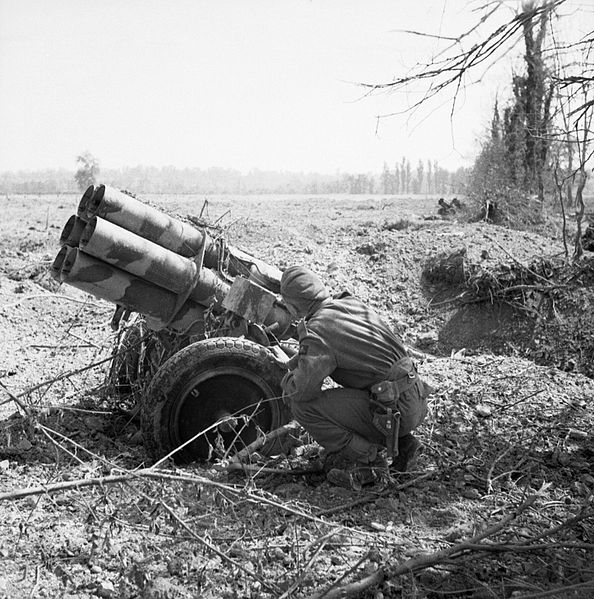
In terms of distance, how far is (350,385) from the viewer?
455 cm

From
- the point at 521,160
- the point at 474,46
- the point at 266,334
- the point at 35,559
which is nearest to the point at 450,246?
the point at 266,334

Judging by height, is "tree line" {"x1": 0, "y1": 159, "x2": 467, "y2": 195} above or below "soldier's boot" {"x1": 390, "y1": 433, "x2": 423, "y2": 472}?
above

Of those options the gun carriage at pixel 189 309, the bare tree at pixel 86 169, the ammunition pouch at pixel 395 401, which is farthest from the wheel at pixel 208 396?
the bare tree at pixel 86 169

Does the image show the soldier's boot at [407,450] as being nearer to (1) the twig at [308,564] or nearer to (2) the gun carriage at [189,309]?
(2) the gun carriage at [189,309]

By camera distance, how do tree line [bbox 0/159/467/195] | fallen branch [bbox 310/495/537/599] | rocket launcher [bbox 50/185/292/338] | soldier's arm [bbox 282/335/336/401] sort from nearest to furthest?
fallen branch [bbox 310/495/537/599], soldier's arm [bbox 282/335/336/401], rocket launcher [bbox 50/185/292/338], tree line [bbox 0/159/467/195]

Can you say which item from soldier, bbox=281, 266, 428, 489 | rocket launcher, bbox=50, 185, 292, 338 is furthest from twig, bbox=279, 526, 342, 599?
rocket launcher, bbox=50, 185, 292, 338

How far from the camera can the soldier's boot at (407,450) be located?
4707mm

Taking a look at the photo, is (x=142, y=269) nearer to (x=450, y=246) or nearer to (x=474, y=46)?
(x=474, y=46)

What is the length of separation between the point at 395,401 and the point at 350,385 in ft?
1.03

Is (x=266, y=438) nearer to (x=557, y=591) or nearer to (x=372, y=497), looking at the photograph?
(x=372, y=497)

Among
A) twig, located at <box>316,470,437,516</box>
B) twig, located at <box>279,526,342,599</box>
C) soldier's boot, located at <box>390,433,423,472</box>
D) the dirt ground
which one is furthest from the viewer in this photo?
soldier's boot, located at <box>390,433,423,472</box>

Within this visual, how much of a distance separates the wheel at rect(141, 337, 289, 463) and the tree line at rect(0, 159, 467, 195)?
75.2 feet

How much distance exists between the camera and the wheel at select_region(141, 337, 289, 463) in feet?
15.5

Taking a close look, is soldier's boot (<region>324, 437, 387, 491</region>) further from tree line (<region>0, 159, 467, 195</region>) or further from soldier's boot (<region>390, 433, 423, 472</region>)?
tree line (<region>0, 159, 467, 195</region>)
